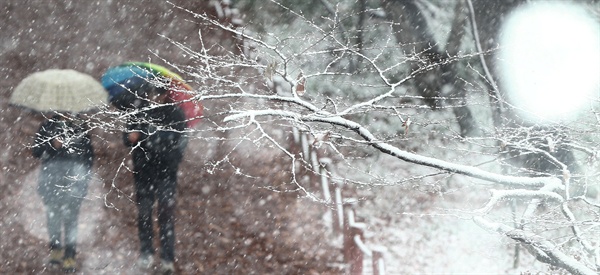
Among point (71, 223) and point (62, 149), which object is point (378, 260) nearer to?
point (71, 223)

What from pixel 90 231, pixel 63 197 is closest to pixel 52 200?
pixel 63 197

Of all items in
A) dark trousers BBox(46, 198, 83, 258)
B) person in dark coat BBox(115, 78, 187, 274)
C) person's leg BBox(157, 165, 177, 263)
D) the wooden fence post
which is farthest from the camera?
person's leg BBox(157, 165, 177, 263)

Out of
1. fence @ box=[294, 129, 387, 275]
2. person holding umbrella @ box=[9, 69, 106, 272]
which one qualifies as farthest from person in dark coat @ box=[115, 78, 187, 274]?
fence @ box=[294, 129, 387, 275]

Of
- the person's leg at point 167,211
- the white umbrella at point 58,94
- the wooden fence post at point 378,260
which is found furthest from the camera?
the person's leg at point 167,211

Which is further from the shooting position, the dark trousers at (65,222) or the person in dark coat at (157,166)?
the person in dark coat at (157,166)

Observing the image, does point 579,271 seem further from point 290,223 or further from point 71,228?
point 71,228

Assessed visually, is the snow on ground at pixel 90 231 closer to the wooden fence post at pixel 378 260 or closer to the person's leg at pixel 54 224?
the person's leg at pixel 54 224

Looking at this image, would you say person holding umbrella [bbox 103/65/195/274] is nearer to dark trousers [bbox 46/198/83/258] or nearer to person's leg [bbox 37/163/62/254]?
dark trousers [bbox 46/198/83/258]

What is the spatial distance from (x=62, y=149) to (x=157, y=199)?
1.72 metres

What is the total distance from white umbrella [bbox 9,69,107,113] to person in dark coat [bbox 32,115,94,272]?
0.37 metres

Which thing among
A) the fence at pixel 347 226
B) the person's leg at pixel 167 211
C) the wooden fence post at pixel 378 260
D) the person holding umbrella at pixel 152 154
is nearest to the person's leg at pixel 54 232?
the person holding umbrella at pixel 152 154

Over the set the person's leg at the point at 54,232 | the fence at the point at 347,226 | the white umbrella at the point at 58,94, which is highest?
the fence at the point at 347,226

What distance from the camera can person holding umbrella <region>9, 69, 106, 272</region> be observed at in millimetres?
7039

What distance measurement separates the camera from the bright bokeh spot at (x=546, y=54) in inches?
345
